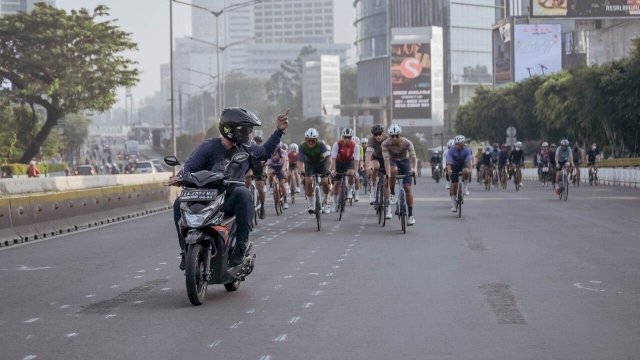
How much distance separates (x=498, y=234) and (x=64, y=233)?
323 inches

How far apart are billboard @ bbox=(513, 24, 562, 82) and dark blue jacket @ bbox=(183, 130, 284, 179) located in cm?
10679

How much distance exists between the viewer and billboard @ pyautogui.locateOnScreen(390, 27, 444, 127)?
525ft

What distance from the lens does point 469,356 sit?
863 cm

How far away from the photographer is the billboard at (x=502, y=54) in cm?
12188

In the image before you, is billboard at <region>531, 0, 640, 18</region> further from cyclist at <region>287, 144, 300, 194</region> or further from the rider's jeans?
the rider's jeans

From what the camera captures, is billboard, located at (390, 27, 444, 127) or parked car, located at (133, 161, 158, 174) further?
billboard, located at (390, 27, 444, 127)

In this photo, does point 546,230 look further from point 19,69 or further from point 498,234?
point 19,69

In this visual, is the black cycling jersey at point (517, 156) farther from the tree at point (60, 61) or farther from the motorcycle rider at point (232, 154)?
the motorcycle rider at point (232, 154)

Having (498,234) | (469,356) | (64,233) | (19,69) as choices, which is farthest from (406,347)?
(19,69)

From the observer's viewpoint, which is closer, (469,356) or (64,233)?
(469,356)

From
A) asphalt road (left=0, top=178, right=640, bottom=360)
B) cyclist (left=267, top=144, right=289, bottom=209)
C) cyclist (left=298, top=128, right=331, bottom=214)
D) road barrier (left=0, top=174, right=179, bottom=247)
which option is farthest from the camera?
cyclist (left=267, top=144, right=289, bottom=209)

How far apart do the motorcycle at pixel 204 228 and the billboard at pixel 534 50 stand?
107m

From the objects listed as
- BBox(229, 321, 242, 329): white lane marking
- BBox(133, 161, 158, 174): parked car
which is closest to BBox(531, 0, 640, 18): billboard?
BBox(133, 161, 158, 174): parked car

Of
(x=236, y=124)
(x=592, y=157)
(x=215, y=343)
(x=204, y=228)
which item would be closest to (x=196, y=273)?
(x=204, y=228)
